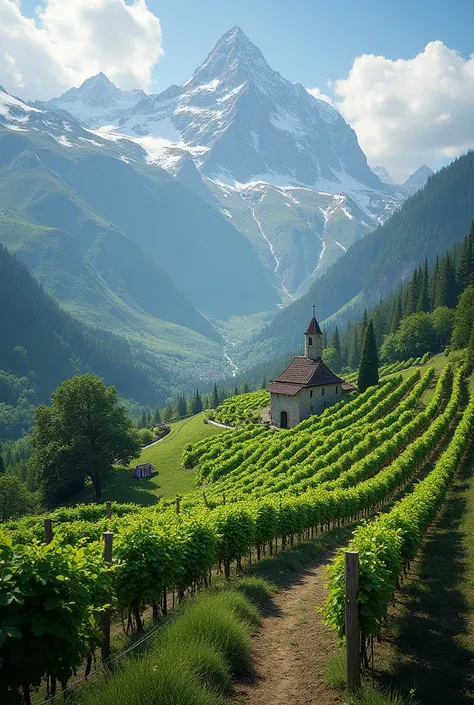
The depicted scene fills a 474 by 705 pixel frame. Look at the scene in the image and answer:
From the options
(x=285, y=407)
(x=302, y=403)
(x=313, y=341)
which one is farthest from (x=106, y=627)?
(x=313, y=341)

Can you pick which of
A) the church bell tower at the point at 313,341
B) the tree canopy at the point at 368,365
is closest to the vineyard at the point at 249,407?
Answer: the church bell tower at the point at 313,341

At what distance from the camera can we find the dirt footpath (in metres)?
9.95

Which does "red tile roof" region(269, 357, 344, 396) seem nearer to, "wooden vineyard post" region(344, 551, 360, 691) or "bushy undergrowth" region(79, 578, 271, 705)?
"bushy undergrowth" region(79, 578, 271, 705)

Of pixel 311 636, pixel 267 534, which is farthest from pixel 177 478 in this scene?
pixel 311 636

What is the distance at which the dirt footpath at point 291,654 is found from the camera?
995 centimetres

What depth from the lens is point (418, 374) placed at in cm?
7438

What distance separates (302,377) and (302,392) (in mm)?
3219

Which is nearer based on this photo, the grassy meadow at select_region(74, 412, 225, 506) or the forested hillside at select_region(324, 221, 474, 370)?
the grassy meadow at select_region(74, 412, 225, 506)

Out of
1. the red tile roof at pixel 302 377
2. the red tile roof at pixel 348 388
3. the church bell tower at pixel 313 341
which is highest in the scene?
the church bell tower at pixel 313 341

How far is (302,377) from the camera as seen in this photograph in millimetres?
69625

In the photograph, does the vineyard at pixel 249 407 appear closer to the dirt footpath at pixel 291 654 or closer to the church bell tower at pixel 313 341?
the church bell tower at pixel 313 341

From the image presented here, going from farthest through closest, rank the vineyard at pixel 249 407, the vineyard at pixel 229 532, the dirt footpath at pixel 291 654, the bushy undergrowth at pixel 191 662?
the vineyard at pixel 249 407 → the dirt footpath at pixel 291 654 → the bushy undergrowth at pixel 191 662 → the vineyard at pixel 229 532

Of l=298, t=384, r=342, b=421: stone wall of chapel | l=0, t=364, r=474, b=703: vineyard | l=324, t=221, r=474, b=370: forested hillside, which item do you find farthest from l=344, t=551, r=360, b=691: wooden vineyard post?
l=324, t=221, r=474, b=370: forested hillside

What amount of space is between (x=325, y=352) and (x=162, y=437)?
2652 inches
